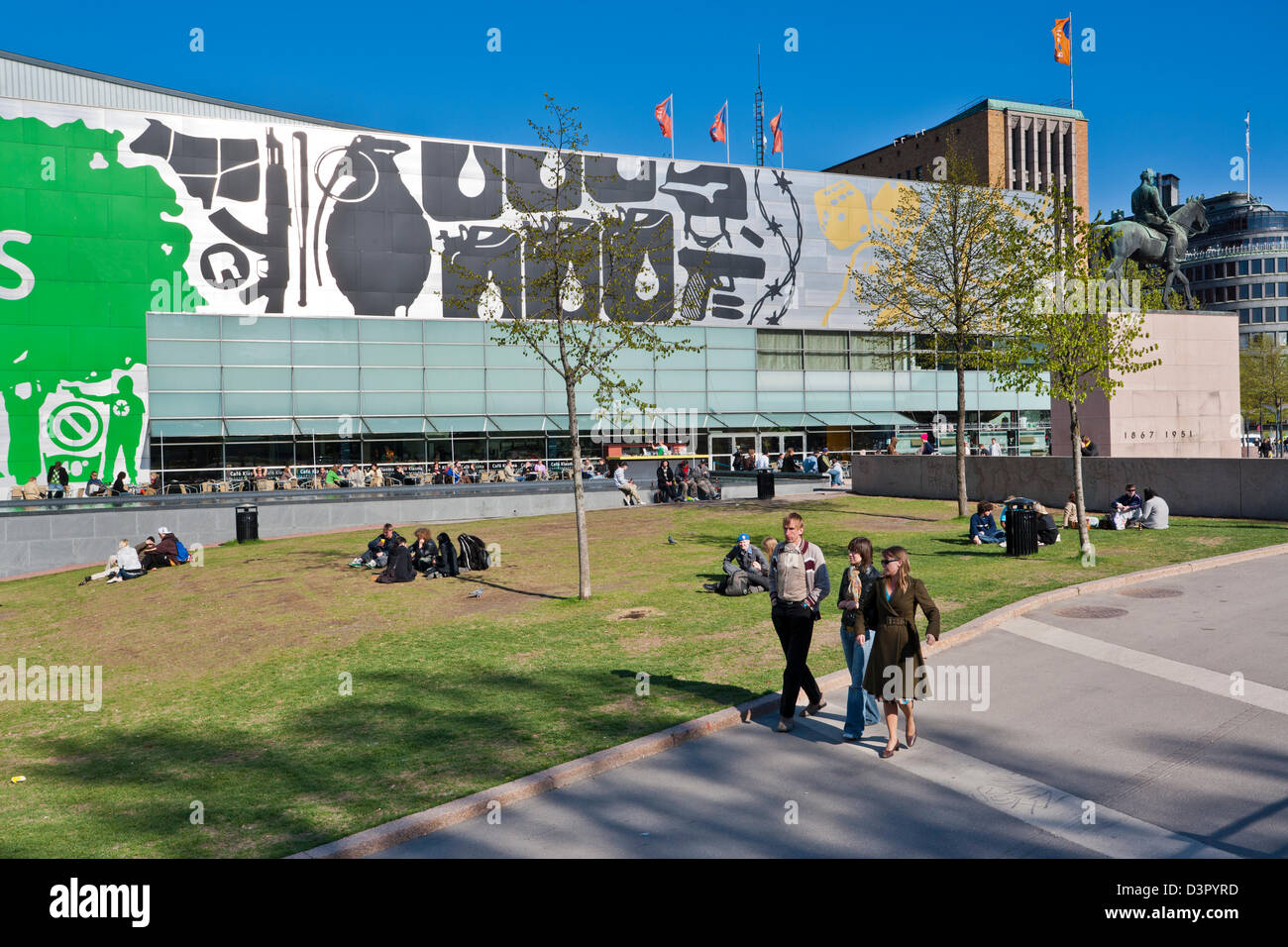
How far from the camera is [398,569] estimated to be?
1755 cm

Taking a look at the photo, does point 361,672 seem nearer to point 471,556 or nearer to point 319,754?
point 319,754

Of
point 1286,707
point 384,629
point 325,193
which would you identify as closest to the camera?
point 1286,707

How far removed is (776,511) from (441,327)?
1022 inches

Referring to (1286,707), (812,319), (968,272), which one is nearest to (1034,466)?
(968,272)

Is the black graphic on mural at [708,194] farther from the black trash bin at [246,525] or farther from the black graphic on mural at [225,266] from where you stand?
the black trash bin at [246,525]

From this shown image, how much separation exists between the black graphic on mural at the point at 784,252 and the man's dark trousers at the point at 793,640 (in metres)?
46.2

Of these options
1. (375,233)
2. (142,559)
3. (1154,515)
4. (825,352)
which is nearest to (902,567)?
(1154,515)

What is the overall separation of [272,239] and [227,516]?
21.8 meters

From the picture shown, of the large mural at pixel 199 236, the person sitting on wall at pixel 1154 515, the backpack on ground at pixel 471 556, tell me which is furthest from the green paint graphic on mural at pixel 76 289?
the person sitting on wall at pixel 1154 515

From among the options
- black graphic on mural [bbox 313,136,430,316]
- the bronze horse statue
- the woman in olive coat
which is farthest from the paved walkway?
black graphic on mural [bbox 313,136,430,316]

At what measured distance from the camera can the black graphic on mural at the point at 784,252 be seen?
53312 mm

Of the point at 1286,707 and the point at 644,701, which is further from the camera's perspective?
the point at 644,701
